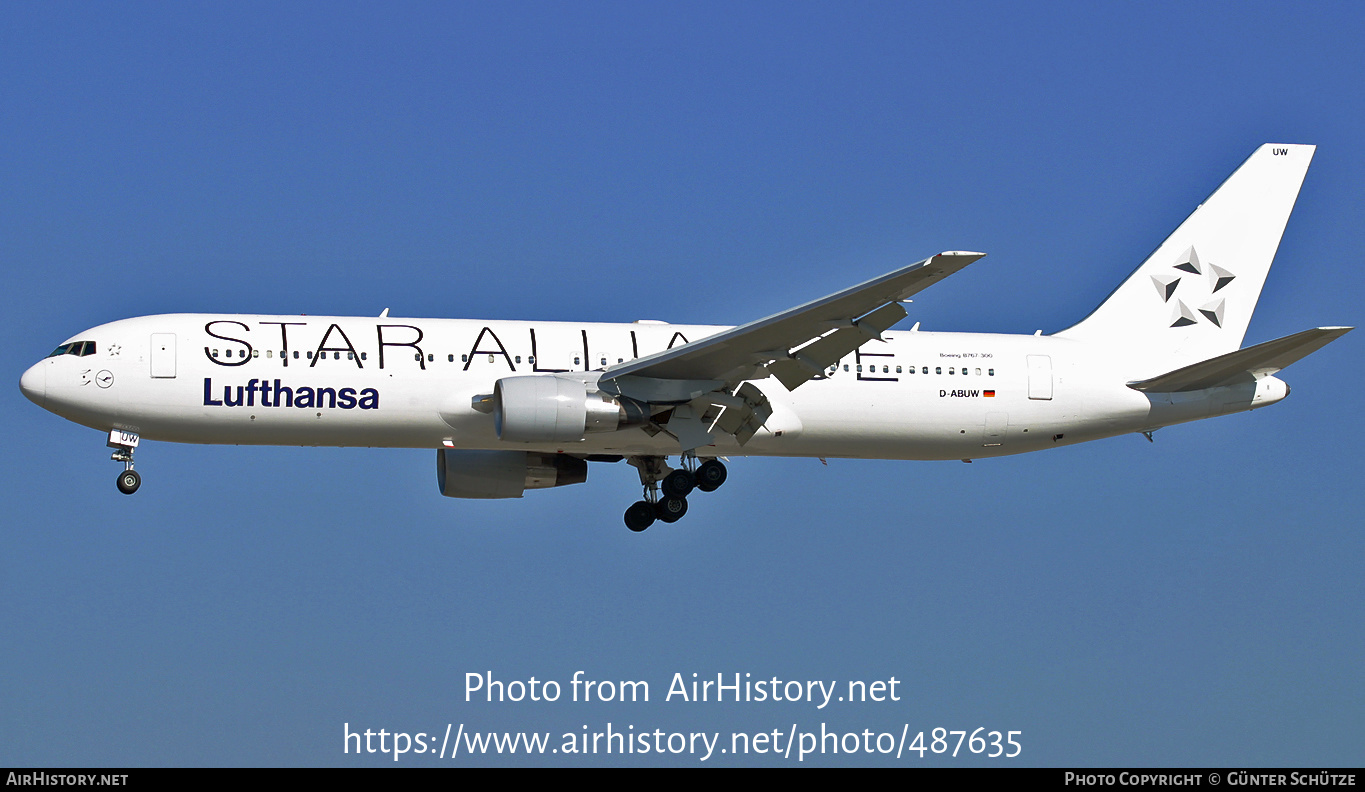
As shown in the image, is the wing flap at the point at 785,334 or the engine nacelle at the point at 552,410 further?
the engine nacelle at the point at 552,410

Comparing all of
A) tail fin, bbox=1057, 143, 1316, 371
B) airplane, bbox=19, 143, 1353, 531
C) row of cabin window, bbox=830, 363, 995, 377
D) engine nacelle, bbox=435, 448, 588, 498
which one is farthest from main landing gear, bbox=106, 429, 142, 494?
tail fin, bbox=1057, 143, 1316, 371

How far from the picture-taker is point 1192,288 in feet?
123

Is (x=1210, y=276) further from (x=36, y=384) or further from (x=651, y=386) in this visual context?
(x=36, y=384)

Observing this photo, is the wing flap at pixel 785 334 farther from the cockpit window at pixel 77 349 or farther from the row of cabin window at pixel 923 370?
the cockpit window at pixel 77 349

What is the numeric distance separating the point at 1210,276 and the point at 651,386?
1435 centimetres

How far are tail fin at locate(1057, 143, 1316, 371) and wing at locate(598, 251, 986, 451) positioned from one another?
7.94 m

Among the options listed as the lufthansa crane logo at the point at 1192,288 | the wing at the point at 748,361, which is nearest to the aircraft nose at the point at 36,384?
the wing at the point at 748,361

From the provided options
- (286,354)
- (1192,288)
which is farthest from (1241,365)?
(286,354)

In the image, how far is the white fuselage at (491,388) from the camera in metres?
31.8

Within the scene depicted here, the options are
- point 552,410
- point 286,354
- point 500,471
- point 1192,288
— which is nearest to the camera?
point 552,410

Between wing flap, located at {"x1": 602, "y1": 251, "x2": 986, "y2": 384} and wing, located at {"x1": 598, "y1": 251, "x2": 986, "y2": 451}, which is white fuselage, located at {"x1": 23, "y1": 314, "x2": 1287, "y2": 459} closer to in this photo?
wing, located at {"x1": 598, "y1": 251, "x2": 986, "y2": 451}

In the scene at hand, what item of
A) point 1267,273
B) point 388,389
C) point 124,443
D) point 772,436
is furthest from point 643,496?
point 1267,273

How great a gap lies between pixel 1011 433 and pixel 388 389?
13.3 metres

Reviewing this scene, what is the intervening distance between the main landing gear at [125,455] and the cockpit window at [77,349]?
5.53ft
